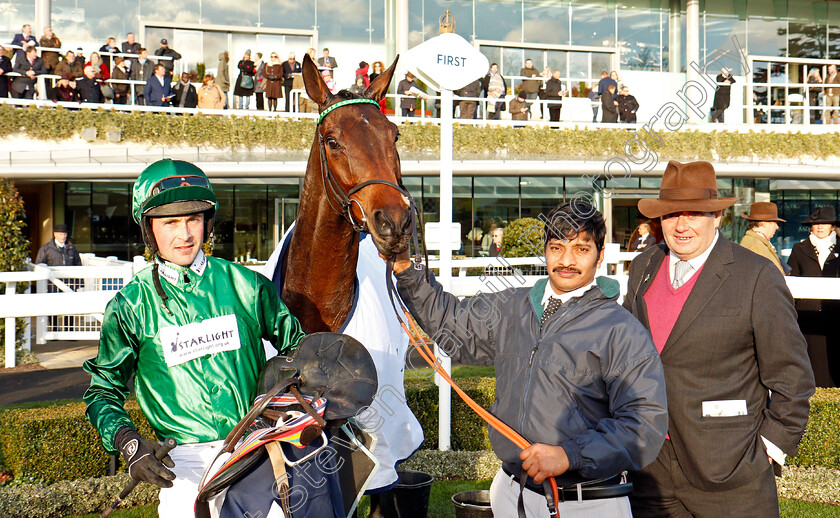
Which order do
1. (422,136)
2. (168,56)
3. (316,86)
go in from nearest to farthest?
(316,86) → (422,136) → (168,56)

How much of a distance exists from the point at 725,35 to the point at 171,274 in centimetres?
2594

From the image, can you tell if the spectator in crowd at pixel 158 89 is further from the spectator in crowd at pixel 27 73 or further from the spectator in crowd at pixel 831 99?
the spectator in crowd at pixel 831 99

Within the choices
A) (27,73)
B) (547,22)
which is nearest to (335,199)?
(27,73)

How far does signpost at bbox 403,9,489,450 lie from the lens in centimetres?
453

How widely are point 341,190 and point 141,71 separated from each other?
15842 millimetres

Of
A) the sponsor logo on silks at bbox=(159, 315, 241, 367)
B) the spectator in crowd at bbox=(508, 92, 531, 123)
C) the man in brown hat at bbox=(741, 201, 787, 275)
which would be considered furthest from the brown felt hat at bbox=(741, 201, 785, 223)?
the spectator in crowd at bbox=(508, 92, 531, 123)

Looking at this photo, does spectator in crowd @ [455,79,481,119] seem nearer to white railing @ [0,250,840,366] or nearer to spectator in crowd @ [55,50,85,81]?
white railing @ [0,250,840,366]

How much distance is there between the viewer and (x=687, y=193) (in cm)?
271

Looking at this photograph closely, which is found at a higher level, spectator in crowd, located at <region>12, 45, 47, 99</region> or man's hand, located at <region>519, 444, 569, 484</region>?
spectator in crowd, located at <region>12, 45, 47, 99</region>

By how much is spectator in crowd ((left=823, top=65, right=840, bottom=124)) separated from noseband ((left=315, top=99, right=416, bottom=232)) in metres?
20.5

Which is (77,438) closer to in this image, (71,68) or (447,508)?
(447,508)

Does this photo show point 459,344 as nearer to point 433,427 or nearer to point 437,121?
point 433,427

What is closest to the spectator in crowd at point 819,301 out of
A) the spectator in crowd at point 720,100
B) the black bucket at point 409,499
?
the black bucket at point 409,499

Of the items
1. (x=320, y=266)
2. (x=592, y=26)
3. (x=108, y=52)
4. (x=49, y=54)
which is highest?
(x=592, y=26)
